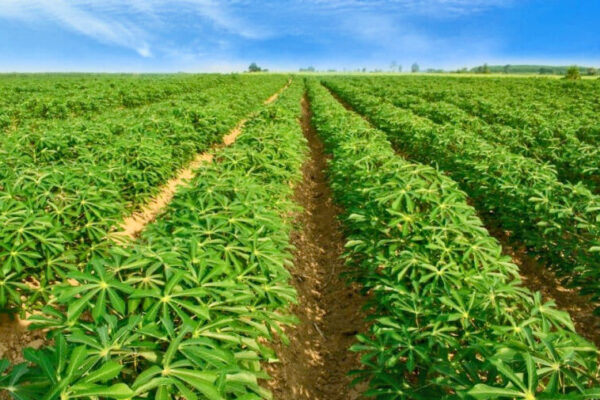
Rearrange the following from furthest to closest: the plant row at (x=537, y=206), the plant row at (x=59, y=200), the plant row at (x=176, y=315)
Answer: the plant row at (x=537, y=206) < the plant row at (x=59, y=200) < the plant row at (x=176, y=315)

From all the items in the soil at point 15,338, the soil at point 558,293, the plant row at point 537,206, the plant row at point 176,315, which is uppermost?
the plant row at point 176,315

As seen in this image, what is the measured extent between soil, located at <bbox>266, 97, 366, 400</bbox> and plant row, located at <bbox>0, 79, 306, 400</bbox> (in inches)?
51.5

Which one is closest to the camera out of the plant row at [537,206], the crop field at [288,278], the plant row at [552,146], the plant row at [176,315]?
the plant row at [176,315]

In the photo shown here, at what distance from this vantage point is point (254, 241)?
2.60 meters

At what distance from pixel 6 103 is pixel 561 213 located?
2507 cm

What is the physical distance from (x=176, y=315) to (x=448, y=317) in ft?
5.80

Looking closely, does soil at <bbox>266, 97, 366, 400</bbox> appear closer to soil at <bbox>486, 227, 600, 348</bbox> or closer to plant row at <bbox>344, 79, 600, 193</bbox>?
soil at <bbox>486, 227, 600, 348</bbox>

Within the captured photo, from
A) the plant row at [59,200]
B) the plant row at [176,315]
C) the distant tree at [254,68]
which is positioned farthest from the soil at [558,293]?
the distant tree at [254,68]

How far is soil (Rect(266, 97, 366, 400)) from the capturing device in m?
3.29

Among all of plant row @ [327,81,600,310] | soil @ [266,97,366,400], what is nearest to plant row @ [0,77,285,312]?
soil @ [266,97,366,400]

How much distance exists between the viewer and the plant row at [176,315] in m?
1.28

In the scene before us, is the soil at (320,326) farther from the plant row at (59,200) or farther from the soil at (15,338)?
the soil at (15,338)

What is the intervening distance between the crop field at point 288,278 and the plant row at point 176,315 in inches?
0.5

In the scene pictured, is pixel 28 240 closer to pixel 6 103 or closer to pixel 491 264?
pixel 491 264
